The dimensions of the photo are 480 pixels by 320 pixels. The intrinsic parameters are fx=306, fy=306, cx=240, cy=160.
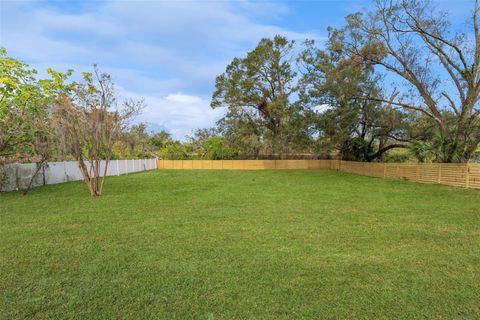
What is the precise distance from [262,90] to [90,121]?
20383 mm

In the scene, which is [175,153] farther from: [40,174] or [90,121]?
[90,121]

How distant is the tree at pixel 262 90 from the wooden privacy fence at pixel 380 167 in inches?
102

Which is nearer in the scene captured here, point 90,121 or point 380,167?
point 90,121

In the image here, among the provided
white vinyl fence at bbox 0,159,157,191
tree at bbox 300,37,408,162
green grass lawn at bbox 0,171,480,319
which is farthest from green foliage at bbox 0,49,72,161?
tree at bbox 300,37,408,162

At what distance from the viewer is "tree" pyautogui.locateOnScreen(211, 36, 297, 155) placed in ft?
88.5

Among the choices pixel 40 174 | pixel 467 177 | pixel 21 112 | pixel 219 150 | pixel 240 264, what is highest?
pixel 21 112

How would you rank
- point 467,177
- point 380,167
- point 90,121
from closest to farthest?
point 90,121
point 467,177
point 380,167

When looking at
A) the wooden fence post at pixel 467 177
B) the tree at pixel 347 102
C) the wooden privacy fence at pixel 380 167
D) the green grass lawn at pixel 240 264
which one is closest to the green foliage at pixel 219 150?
the wooden privacy fence at pixel 380 167

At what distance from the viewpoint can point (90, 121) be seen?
9.27 meters

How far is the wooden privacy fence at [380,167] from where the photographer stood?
12.2 metres

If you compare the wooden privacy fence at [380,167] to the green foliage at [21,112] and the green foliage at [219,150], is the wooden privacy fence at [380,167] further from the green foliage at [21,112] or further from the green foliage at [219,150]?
the green foliage at [21,112]

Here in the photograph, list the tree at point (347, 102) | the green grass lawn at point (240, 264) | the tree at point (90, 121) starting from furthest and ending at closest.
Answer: the tree at point (347, 102), the tree at point (90, 121), the green grass lawn at point (240, 264)

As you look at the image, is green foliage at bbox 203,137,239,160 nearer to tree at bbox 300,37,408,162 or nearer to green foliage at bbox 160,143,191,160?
green foliage at bbox 160,143,191,160

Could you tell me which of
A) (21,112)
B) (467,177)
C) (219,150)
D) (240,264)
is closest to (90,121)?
(21,112)
